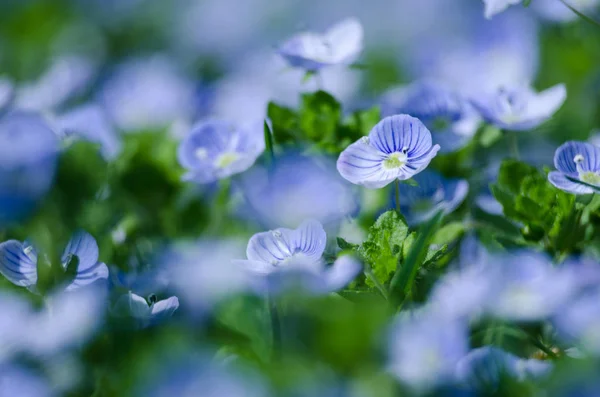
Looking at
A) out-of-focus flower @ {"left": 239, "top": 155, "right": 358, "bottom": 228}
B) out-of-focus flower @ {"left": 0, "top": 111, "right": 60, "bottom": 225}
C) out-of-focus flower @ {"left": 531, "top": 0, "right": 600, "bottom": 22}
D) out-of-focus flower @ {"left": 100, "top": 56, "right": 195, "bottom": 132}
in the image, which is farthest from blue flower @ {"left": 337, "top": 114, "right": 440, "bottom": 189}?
out-of-focus flower @ {"left": 531, "top": 0, "right": 600, "bottom": 22}

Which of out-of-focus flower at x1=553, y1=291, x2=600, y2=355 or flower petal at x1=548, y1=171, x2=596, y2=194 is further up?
flower petal at x1=548, y1=171, x2=596, y2=194

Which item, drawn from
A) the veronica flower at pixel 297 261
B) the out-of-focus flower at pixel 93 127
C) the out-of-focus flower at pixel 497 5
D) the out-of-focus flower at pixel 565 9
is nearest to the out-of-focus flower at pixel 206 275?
the veronica flower at pixel 297 261

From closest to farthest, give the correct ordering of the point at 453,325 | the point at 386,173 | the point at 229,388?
the point at 229,388 → the point at 453,325 → the point at 386,173

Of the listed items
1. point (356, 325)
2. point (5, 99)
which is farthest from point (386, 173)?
point (5, 99)

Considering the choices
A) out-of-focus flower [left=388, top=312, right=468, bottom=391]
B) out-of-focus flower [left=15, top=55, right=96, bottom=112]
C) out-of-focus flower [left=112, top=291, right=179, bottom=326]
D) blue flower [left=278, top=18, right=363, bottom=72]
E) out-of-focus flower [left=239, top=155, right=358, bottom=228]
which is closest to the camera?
out-of-focus flower [left=388, top=312, right=468, bottom=391]

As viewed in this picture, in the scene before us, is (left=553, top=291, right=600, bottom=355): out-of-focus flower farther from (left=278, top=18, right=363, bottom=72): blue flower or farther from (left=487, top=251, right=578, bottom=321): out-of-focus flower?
(left=278, top=18, right=363, bottom=72): blue flower

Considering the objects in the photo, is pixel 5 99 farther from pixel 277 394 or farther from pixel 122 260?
pixel 277 394
